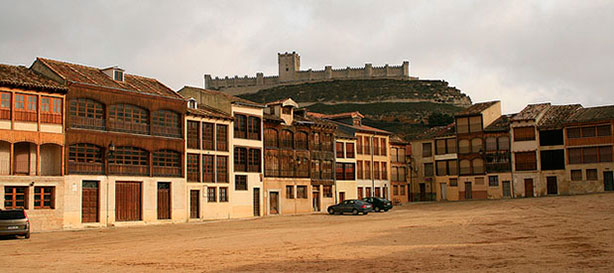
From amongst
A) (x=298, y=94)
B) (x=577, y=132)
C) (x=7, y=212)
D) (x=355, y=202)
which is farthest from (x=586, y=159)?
(x=298, y=94)

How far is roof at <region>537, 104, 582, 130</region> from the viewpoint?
68.0 metres

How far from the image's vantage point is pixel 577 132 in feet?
218

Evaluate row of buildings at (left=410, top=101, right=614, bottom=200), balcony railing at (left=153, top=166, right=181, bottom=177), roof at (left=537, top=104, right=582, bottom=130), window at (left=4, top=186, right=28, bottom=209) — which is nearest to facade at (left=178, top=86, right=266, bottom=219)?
balcony railing at (left=153, top=166, right=181, bottom=177)

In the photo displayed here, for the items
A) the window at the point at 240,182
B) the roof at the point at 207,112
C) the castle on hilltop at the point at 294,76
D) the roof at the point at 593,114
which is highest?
the castle on hilltop at the point at 294,76

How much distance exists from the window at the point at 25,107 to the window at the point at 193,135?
41.9 ft

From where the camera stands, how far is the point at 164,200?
4644 centimetres

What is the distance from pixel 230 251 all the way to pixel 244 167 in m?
31.3

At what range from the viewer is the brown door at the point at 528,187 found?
69750mm

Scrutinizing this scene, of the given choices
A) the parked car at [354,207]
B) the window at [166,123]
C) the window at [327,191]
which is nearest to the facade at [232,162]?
the window at [166,123]

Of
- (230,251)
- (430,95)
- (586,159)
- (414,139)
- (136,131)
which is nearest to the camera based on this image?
(230,251)

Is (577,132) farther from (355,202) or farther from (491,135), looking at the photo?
(355,202)

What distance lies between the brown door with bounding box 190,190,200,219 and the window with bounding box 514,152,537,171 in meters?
38.0

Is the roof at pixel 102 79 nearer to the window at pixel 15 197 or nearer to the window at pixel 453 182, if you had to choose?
the window at pixel 15 197

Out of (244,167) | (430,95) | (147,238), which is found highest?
(430,95)
